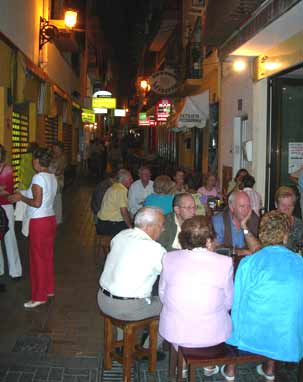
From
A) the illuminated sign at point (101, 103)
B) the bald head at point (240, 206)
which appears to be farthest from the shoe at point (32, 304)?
the illuminated sign at point (101, 103)

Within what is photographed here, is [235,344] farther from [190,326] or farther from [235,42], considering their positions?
[235,42]

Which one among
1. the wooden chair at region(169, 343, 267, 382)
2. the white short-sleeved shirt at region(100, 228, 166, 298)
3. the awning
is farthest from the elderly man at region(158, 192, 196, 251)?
the awning

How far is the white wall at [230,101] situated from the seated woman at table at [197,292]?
22.3ft

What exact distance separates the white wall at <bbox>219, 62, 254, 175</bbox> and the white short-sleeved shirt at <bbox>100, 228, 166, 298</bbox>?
21.3 feet

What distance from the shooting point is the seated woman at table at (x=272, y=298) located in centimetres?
388

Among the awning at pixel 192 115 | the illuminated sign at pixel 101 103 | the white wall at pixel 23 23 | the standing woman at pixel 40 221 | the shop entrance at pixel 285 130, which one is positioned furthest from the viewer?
the illuminated sign at pixel 101 103

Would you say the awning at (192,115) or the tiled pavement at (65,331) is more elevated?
the awning at (192,115)

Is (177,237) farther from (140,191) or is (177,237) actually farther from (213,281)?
(140,191)

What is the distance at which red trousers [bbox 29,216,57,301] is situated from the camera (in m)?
6.30

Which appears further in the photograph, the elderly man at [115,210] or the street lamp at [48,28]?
the street lamp at [48,28]

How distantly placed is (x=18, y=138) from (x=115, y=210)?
5408mm

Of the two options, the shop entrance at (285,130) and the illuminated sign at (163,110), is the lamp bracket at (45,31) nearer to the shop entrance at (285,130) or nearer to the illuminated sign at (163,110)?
the shop entrance at (285,130)

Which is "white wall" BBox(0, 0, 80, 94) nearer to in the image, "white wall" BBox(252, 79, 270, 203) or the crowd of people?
"white wall" BBox(252, 79, 270, 203)

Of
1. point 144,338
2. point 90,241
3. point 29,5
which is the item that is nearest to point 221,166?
point 90,241
